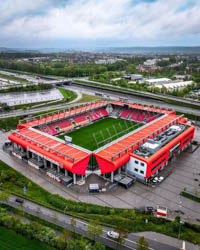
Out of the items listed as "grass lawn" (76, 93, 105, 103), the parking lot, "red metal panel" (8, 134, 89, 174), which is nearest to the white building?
"grass lawn" (76, 93, 105, 103)

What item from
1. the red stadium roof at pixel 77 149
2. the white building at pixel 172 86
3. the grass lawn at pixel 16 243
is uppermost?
the white building at pixel 172 86

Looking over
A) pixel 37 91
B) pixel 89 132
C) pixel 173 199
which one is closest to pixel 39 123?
pixel 89 132

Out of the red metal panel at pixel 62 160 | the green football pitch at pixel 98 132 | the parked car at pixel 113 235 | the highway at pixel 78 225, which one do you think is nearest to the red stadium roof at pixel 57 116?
the green football pitch at pixel 98 132

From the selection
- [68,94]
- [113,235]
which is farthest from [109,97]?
[113,235]

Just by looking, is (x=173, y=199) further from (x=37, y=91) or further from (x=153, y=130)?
(x=37, y=91)

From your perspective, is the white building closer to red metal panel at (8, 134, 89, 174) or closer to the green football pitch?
the green football pitch

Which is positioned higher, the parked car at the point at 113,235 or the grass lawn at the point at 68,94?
the grass lawn at the point at 68,94

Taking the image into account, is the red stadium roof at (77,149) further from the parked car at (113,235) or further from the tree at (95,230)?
the tree at (95,230)
